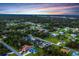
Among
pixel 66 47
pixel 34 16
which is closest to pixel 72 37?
pixel 66 47

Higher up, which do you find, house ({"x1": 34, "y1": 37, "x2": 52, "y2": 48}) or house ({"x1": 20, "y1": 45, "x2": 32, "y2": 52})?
house ({"x1": 34, "y1": 37, "x2": 52, "y2": 48})

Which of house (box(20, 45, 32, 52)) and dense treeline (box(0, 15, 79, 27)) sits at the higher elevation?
dense treeline (box(0, 15, 79, 27))

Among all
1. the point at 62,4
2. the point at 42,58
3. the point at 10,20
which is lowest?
the point at 42,58

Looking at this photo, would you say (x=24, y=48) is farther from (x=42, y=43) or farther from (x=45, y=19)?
(x=45, y=19)

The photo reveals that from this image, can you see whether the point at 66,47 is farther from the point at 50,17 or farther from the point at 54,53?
the point at 50,17

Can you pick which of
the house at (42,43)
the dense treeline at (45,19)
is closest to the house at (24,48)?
the house at (42,43)

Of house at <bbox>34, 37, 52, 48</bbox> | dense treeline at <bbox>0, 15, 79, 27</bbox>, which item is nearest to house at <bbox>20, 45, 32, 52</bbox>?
house at <bbox>34, 37, 52, 48</bbox>

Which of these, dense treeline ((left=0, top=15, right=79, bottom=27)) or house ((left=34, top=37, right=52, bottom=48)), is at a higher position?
dense treeline ((left=0, top=15, right=79, bottom=27))

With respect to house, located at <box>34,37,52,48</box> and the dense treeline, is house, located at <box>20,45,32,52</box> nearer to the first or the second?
house, located at <box>34,37,52,48</box>

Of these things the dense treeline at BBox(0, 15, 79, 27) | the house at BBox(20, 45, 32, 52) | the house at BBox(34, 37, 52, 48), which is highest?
the dense treeline at BBox(0, 15, 79, 27)

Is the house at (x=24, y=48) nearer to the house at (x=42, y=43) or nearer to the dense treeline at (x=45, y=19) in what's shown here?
the house at (x=42, y=43)

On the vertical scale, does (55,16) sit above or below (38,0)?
below
